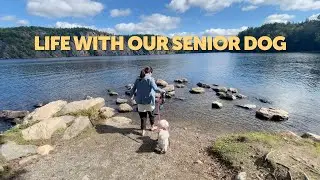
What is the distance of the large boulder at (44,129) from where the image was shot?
48.6 ft

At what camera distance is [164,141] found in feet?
42.4

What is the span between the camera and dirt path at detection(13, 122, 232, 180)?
1110cm

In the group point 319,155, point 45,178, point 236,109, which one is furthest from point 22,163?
point 236,109

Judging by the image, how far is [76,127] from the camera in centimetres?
1612

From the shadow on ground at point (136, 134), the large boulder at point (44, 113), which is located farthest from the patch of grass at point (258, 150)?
the large boulder at point (44, 113)

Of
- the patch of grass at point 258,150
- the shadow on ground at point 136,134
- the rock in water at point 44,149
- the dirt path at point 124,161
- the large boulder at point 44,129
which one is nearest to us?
the dirt path at point 124,161

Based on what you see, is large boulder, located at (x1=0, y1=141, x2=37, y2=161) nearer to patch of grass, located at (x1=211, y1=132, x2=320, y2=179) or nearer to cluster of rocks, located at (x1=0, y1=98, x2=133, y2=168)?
cluster of rocks, located at (x1=0, y1=98, x2=133, y2=168)

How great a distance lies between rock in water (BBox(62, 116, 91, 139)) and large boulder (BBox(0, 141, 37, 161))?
84.3 inches

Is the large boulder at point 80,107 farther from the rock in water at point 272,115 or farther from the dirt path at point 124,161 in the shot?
the rock in water at point 272,115

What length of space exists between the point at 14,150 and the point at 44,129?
2463 millimetres

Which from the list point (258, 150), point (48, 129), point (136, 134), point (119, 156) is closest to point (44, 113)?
point (48, 129)

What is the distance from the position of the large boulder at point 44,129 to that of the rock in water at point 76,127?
19.7 inches

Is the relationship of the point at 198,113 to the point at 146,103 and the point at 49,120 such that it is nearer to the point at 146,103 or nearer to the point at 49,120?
the point at 146,103

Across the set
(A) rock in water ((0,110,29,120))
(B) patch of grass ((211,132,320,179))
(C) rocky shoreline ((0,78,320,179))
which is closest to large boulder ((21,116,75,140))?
(C) rocky shoreline ((0,78,320,179))
